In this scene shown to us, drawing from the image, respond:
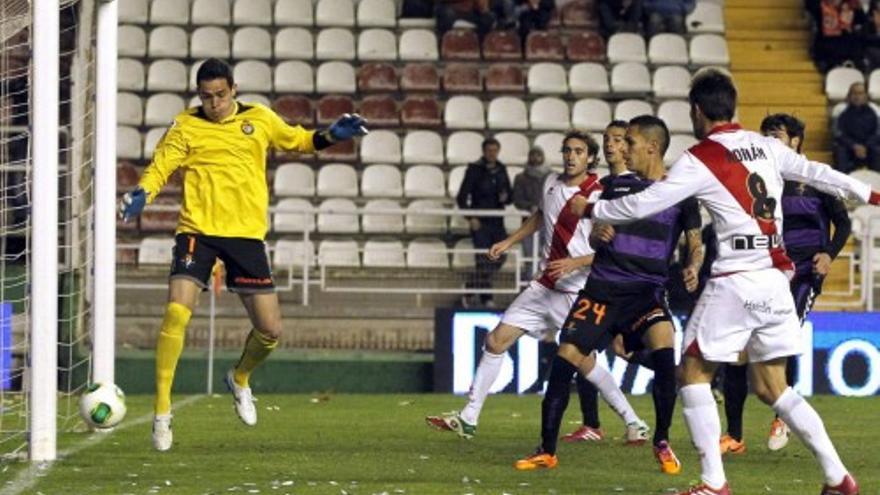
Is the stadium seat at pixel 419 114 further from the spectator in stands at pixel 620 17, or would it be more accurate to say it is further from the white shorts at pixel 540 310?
the white shorts at pixel 540 310

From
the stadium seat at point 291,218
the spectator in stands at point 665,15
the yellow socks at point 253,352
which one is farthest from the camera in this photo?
the spectator in stands at point 665,15

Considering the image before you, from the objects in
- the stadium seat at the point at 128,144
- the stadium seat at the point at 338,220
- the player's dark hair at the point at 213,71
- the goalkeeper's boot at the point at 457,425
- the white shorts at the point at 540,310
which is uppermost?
the stadium seat at the point at 128,144

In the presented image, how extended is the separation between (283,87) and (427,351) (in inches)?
217

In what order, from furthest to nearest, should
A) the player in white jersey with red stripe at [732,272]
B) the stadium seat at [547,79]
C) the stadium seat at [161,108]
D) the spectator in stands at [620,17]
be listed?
the spectator in stands at [620,17] < the stadium seat at [547,79] < the stadium seat at [161,108] < the player in white jersey with red stripe at [732,272]

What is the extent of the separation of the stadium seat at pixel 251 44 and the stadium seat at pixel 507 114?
9.42 ft

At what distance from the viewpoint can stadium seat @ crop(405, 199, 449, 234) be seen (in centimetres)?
2423

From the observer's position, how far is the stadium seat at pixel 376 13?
89.6ft

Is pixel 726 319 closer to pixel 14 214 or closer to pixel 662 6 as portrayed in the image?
pixel 14 214

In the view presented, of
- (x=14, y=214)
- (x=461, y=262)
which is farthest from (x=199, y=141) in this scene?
(x=461, y=262)

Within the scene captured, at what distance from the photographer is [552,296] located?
13.9 m

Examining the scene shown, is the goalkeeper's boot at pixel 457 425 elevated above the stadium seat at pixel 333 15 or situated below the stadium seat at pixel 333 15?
below

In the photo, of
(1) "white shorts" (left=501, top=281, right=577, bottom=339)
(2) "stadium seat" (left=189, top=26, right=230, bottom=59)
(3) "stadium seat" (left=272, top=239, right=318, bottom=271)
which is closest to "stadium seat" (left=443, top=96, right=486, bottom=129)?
(2) "stadium seat" (left=189, top=26, right=230, bottom=59)

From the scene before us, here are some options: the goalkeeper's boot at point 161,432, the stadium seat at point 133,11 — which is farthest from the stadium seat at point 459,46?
the goalkeeper's boot at point 161,432

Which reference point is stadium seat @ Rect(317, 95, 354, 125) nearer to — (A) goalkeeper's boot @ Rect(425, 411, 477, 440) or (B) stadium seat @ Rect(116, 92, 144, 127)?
(B) stadium seat @ Rect(116, 92, 144, 127)
